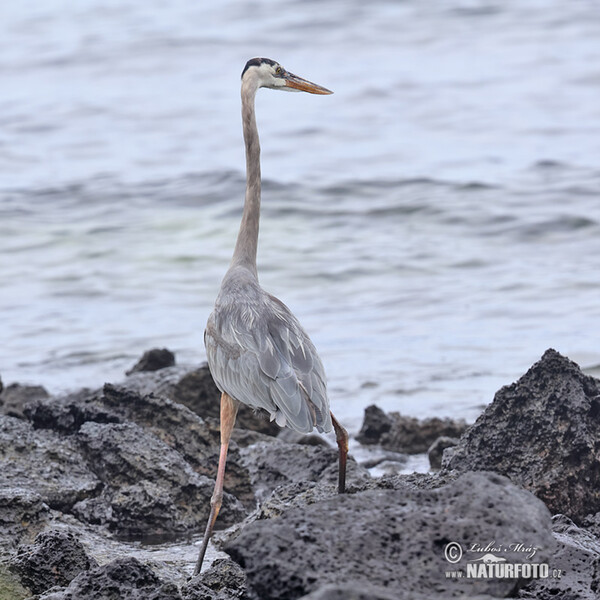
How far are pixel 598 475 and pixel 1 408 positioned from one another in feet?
15.4

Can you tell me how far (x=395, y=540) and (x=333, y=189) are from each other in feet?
52.4

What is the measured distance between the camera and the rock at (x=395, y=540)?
3230 millimetres

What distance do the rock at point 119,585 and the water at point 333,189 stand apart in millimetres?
5216

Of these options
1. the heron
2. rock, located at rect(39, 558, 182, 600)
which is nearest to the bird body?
the heron

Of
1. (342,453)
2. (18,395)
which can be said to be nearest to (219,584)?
(342,453)

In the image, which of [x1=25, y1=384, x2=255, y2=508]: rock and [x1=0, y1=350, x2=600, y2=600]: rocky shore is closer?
[x1=0, y1=350, x2=600, y2=600]: rocky shore

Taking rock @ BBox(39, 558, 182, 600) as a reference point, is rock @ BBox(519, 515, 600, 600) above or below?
below

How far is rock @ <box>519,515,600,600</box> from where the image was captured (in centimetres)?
404

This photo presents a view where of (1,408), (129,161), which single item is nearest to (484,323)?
(1,408)

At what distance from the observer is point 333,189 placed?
19.1 metres

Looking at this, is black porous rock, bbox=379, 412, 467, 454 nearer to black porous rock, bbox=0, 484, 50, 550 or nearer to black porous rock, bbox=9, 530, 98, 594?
black porous rock, bbox=0, 484, 50, 550

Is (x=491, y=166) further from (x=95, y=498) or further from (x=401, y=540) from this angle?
(x=401, y=540)

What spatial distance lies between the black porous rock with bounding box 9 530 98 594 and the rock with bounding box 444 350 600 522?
1888 millimetres

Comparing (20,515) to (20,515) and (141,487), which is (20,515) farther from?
(141,487)
